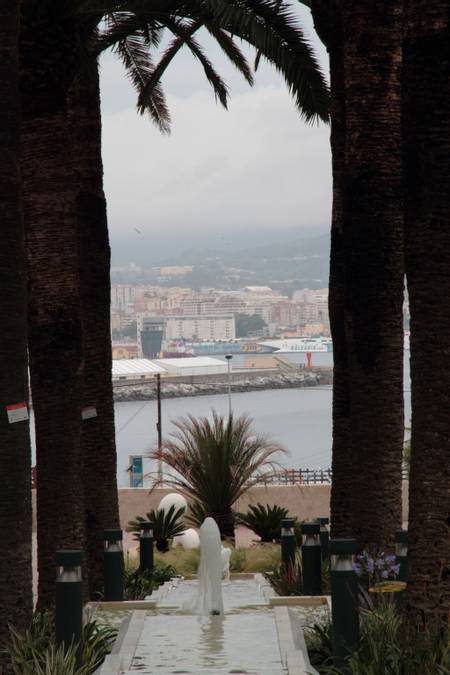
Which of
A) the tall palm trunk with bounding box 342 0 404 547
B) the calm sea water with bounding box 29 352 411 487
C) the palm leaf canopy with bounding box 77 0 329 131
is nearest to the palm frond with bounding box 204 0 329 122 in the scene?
the palm leaf canopy with bounding box 77 0 329 131

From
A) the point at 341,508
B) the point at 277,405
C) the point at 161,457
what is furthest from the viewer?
the point at 277,405

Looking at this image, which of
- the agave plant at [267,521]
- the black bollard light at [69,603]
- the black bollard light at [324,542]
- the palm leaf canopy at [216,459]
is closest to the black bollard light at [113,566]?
the black bollard light at [324,542]

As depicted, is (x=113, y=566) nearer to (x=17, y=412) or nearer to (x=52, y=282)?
(x=52, y=282)

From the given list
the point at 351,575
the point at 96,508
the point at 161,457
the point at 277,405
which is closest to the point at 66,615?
the point at 351,575

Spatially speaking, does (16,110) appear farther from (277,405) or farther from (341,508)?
(277,405)

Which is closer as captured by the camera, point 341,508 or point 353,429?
point 353,429

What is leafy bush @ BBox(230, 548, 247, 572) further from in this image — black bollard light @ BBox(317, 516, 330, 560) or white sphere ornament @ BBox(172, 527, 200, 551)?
white sphere ornament @ BBox(172, 527, 200, 551)

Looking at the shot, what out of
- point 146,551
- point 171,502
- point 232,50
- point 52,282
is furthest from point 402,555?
point 232,50

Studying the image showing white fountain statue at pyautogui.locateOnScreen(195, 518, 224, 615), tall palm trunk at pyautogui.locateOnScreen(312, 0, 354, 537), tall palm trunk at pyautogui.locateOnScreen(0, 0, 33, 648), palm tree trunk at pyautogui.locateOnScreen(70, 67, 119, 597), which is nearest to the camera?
tall palm trunk at pyautogui.locateOnScreen(0, 0, 33, 648)
